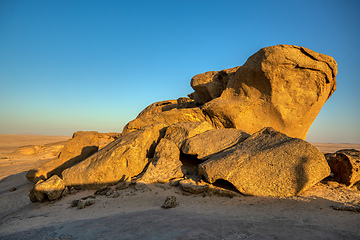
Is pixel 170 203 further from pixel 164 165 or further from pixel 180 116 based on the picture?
pixel 180 116

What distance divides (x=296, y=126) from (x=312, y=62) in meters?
2.84

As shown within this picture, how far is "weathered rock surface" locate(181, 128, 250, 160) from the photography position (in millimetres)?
7195

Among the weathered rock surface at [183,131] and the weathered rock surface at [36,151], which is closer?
the weathered rock surface at [183,131]

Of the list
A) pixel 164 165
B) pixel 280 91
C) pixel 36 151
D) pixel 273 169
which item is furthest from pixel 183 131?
pixel 36 151

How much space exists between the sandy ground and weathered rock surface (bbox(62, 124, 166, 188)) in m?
0.62

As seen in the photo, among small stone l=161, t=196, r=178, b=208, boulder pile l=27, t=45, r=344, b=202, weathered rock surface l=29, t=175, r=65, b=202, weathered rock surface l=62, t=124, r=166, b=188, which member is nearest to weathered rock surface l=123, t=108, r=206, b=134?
boulder pile l=27, t=45, r=344, b=202

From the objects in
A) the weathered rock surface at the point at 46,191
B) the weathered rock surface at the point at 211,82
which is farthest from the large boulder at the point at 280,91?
the weathered rock surface at the point at 46,191

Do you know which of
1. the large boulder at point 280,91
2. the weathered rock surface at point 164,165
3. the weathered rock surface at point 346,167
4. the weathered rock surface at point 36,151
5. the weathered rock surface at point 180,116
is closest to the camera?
the weathered rock surface at point 346,167

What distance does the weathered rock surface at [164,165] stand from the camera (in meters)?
6.65

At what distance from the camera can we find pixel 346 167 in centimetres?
632

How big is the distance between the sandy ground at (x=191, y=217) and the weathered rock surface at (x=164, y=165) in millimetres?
387

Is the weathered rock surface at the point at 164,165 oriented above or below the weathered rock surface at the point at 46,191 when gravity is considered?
above

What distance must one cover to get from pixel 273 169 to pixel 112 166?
4.89m

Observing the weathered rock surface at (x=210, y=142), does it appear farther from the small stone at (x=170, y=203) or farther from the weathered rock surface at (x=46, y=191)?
the weathered rock surface at (x=46, y=191)
